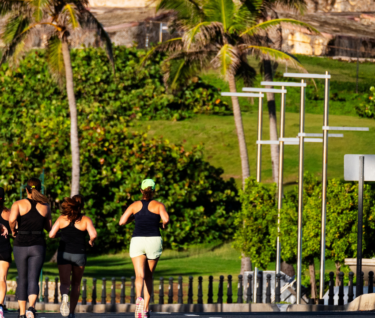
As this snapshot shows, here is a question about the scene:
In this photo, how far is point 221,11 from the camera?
21.9 metres

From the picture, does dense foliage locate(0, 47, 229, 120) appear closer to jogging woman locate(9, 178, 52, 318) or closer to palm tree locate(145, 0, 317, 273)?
palm tree locate(145, 0, 317, 273)

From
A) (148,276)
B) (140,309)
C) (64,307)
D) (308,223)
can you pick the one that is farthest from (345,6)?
(64,307)

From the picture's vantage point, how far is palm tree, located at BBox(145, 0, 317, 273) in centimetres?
2122

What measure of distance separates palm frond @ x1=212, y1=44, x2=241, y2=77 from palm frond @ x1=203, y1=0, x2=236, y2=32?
3.23 feet

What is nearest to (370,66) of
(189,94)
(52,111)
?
(189,94)

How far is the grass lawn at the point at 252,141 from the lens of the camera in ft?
109

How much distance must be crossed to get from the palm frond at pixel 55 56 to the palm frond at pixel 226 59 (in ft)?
16.9

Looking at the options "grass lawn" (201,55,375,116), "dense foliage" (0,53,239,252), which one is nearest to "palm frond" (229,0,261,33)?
"dense foliage" (0,53,239,252)

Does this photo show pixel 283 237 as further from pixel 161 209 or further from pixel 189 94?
pixel 189 94

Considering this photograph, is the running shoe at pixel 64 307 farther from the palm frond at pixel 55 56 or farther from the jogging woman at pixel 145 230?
the palm frond at pixel 55 56

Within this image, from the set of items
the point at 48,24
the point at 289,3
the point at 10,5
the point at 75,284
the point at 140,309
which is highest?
the point at 289,3

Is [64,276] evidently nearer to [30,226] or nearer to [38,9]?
[30,226]

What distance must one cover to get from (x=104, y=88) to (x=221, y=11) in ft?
57.8

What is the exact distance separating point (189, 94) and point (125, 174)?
463 inches
